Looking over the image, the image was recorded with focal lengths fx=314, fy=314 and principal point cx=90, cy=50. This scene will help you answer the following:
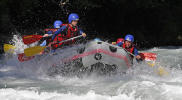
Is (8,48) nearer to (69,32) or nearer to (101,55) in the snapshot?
(69,32)

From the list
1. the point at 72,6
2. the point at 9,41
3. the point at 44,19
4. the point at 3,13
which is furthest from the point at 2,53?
the point at 72,6

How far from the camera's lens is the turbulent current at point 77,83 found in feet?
15.9

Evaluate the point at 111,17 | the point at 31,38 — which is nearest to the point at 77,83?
the point at 31,38

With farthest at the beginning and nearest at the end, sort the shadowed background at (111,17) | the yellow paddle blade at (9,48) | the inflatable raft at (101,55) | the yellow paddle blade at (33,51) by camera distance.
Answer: the shadowed background at (111,17)
the yellow paddle blade at (9,48)
the yellow paddle blade at (33,51)
the inflatable raft at (101,55)

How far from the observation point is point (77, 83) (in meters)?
6.17

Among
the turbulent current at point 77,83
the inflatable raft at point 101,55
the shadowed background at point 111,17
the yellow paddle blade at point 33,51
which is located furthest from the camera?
the shadowed background at point 111,17

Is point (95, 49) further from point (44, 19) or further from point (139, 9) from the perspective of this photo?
point (139, 9)

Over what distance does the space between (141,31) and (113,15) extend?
59.1 inches

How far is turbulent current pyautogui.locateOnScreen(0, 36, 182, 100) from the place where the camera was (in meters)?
4.84

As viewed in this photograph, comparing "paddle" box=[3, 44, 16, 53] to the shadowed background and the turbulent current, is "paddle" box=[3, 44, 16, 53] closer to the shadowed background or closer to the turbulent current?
the turbulent current

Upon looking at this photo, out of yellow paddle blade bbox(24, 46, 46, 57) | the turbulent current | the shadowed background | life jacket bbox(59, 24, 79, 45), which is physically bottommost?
the turbulent current

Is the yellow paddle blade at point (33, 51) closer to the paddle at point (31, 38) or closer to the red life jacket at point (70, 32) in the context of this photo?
the red life jacket at point (70, 32)

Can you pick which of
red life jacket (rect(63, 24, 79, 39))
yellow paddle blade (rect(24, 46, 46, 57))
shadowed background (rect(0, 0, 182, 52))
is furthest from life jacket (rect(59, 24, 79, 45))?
shadowed background (rect(0, 0, 182, 52))

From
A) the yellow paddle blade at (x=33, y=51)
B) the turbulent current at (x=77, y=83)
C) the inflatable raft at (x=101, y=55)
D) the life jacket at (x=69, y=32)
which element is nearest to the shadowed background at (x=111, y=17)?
the turbulent current at (x=77, y=83)
